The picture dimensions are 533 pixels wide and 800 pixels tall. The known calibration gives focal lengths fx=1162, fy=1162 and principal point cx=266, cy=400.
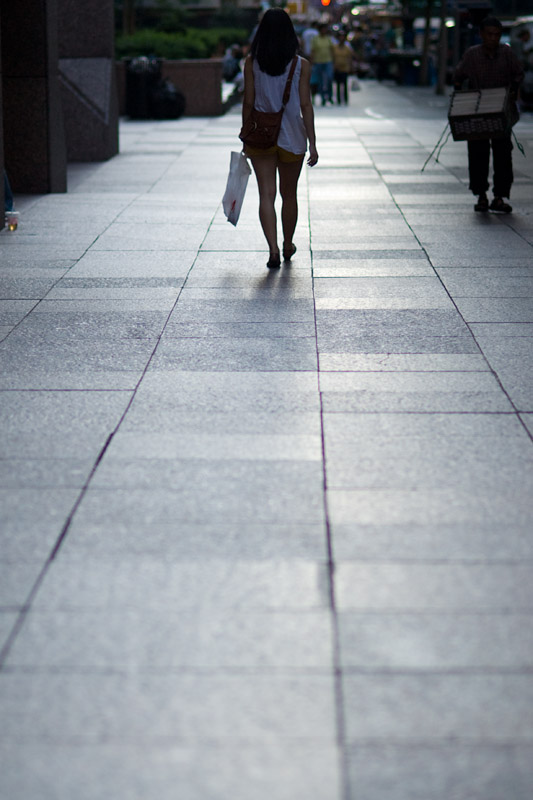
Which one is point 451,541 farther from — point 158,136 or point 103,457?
point 158,136

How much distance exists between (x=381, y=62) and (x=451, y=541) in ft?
146

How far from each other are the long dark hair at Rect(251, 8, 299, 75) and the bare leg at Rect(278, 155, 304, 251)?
0.72 metres

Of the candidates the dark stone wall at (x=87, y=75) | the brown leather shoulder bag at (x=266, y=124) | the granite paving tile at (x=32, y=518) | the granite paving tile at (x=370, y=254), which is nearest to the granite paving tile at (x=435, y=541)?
the granite paving tile at (x=32, y=518)

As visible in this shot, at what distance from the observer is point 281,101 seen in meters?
8.31

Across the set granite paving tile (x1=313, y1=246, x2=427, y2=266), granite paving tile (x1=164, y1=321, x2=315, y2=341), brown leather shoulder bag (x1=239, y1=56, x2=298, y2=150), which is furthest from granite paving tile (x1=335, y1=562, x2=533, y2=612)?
granite paving tile (x1=313, y1=246, x2=427, y2=266)

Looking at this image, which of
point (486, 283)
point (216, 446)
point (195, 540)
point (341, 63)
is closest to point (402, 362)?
point (216, 446)

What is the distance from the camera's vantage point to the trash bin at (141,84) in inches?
914

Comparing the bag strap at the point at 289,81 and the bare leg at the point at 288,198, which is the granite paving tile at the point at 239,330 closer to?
the bare leg at the point at 288,198

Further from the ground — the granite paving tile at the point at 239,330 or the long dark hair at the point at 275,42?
the long dark hair at the point at 275,42

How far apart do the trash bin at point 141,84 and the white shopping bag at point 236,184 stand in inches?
610

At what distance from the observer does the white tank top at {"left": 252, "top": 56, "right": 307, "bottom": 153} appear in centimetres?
827

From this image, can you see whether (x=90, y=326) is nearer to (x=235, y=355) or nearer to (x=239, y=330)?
(x=239, y=330)

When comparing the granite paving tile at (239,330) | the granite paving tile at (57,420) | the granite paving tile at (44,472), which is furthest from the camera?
the granite paving tile at (239,330)

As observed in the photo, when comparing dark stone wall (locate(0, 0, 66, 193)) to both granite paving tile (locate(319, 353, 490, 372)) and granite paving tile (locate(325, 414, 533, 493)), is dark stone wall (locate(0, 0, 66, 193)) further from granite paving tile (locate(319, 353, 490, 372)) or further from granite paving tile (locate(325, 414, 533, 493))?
granite paving tile (locate(325, 414, 533, 493))
